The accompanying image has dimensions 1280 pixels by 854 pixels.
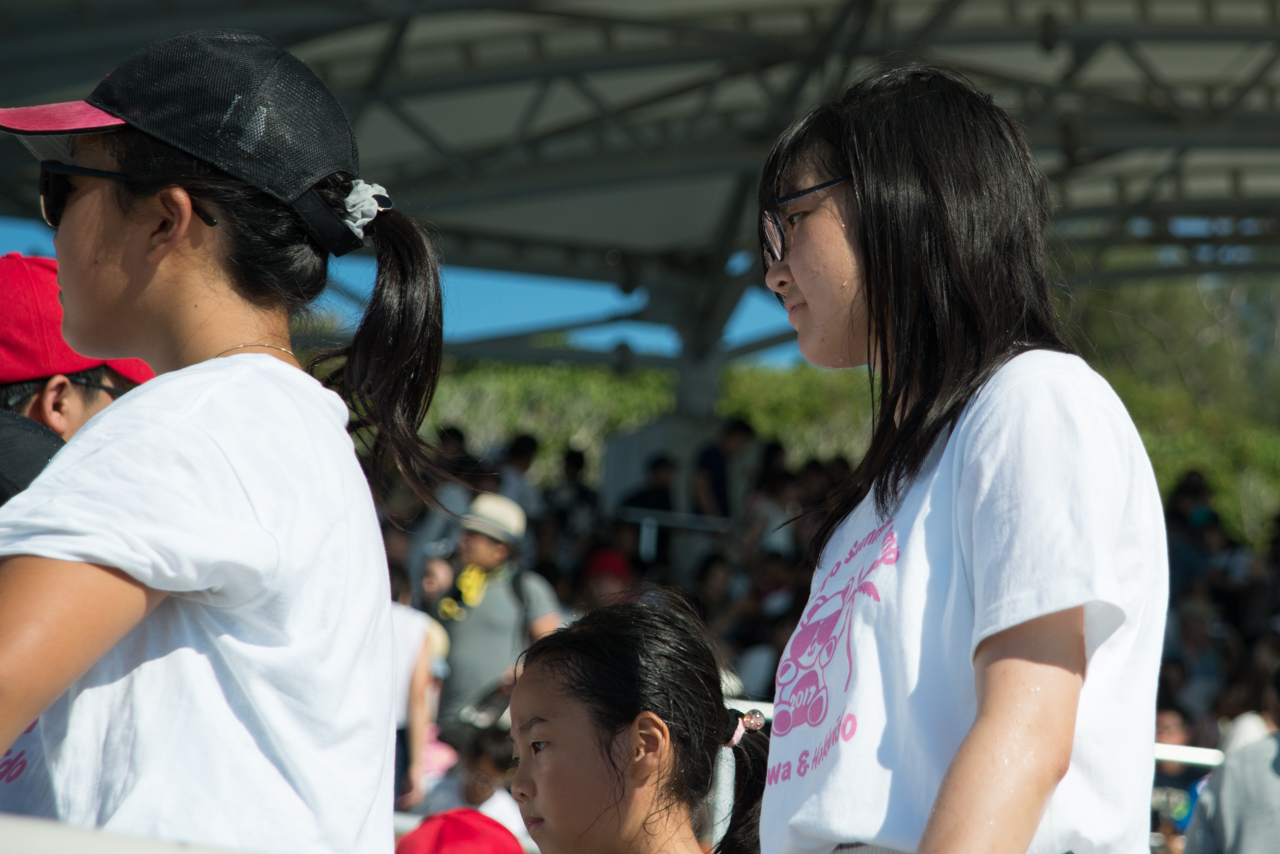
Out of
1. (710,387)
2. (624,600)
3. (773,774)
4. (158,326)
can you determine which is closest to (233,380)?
(158,326)

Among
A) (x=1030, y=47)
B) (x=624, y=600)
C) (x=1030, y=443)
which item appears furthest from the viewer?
(x=1030, y=47)

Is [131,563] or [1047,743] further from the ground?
[131,563]

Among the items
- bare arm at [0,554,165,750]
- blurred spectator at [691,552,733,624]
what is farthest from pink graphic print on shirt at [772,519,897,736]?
blurred spectator at [691,552,733,624]

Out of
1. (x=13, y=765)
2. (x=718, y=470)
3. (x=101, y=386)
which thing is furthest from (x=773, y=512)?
(x=13, y=765)

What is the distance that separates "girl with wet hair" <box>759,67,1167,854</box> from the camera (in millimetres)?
1054

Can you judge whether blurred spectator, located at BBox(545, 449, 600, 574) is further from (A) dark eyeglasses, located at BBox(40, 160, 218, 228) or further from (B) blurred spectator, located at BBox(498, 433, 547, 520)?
(A) dark eyeglasses, located at BBox(40, 160, 218, 228)

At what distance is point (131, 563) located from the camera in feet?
3.28

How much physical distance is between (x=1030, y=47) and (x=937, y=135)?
8.54 m

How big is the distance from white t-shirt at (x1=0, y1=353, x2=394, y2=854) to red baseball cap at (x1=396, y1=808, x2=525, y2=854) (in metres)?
1.14

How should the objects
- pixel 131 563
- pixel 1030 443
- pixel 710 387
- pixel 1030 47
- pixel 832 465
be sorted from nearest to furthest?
pixel 131 563, pixel 1030 443, pixel 1030 47, pixel 832 465, pixel 710 387

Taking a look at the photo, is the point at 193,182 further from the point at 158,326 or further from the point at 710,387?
the point at 710,387

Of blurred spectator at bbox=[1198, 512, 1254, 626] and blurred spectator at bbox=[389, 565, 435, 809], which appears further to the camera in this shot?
blurred spectator at bbox=[1198, 512, 1254, 626]

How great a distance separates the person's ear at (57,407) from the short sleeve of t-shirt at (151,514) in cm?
85

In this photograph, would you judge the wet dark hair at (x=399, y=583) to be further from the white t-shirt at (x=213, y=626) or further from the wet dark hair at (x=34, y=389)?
the white t-shirt at (x=213, y=626)
